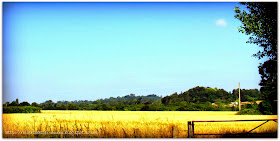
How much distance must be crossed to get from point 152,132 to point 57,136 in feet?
10.7

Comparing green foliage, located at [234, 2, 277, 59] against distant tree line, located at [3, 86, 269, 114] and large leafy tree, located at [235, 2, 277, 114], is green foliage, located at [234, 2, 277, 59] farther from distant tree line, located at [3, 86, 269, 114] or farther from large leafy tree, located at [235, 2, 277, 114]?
distant tree line, located at [3, 86, 269, 114]

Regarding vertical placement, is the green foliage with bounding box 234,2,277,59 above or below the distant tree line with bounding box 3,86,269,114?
above

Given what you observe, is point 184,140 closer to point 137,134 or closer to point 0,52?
point 137,134

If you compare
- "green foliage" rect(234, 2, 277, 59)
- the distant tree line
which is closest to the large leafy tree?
"green foliage" rect(234, 2, 277, 59)

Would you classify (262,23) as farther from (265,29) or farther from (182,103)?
(182,103)

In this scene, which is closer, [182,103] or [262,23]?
[262,23]

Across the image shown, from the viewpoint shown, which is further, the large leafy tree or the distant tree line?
the distant tree line

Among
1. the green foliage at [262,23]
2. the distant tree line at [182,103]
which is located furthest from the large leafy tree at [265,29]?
the distant tree line at [182,103]

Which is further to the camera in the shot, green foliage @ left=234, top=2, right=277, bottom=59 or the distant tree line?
the distant tree line

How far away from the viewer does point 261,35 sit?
1261 centimetres

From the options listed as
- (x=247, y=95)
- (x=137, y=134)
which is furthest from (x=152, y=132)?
(x=247, y=95)

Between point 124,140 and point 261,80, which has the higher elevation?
point 261,80

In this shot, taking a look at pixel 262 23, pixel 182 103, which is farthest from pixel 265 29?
pixel 182 103

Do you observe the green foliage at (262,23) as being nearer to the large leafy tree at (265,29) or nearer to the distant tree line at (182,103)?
the large leafy tree at (265,29)
